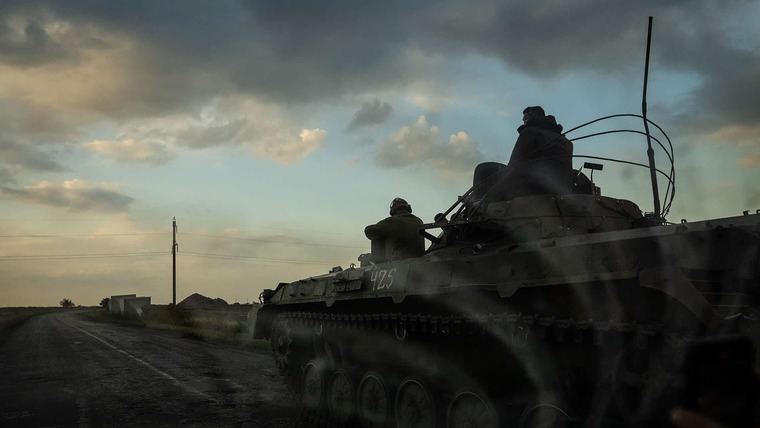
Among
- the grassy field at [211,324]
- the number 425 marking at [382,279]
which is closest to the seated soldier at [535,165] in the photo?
the number 425 marking at [382,279]

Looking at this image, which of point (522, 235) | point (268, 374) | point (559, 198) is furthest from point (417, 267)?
point (268, 374)

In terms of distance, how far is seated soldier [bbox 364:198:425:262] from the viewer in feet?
33.9

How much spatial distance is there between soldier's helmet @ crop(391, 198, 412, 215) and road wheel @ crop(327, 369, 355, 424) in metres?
2.60

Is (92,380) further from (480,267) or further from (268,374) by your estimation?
(480,267)

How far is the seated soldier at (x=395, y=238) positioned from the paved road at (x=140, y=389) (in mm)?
A: 2750

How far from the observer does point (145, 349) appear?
72.8 feet

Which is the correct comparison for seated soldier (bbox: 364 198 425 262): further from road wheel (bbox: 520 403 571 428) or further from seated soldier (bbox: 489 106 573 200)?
road wheel (bbox: 520 403 571 428)

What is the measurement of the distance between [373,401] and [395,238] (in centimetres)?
250

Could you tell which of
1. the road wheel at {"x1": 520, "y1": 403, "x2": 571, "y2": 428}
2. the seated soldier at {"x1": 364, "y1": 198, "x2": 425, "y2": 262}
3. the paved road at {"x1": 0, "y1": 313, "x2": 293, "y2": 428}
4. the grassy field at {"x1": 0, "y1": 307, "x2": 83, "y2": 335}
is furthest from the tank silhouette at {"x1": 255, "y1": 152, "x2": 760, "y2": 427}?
the grassy field at {"x1": 0, "y1": 307, "x2": 83, "y2": 335}

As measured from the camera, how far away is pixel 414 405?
796 cm

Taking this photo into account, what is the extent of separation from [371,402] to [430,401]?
147cm

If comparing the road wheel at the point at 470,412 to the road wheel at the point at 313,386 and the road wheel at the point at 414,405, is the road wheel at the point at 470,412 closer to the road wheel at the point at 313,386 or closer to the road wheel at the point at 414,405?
the road wheel at the point at 414,405

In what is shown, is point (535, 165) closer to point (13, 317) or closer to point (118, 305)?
point (118, 305)

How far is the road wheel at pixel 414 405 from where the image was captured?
7645mm
